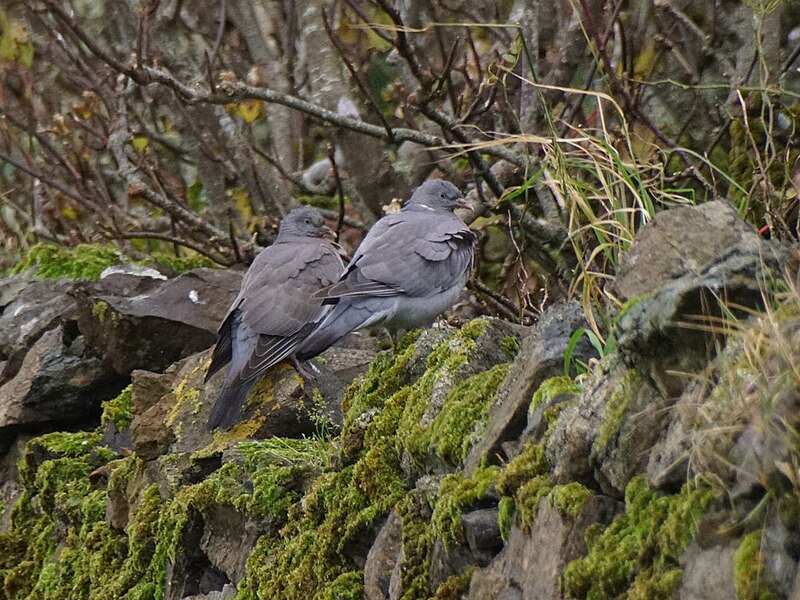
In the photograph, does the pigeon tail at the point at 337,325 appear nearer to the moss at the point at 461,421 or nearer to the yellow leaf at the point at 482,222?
the yellow leaf at the point at 482,222

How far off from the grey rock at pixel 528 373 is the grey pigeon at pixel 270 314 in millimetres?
2302

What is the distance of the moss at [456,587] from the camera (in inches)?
123

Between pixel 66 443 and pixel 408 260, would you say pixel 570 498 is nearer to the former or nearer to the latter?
pixel 408 260

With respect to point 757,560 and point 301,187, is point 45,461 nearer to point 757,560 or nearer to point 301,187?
point 301,187

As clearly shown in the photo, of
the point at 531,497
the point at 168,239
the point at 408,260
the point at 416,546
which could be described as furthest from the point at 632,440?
the point at 168,239

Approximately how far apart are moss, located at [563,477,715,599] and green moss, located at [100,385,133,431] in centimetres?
421

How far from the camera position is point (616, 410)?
8.88 ft

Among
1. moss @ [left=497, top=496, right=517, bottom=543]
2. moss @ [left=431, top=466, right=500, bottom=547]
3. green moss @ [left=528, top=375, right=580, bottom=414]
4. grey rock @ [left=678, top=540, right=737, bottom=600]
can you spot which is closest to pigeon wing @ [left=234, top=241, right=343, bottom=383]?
moss @ [left=431, top=466, right=500, bottom=547]

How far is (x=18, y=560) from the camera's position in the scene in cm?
671

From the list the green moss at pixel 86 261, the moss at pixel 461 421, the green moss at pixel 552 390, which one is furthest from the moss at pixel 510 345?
the green moss at pixel 86 261

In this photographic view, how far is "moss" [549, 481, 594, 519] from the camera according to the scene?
2656 millimetres

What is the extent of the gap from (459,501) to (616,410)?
663mm

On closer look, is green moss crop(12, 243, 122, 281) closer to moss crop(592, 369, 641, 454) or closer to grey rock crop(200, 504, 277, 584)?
grey rock crop(200, 504, 277, 584)

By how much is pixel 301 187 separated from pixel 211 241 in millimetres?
972
